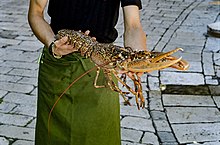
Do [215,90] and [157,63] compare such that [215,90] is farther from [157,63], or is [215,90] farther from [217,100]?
[157,63]

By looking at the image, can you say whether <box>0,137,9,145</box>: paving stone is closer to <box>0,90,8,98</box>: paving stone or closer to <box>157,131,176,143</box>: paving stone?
<box>0,90,8,98</box>: paving stone

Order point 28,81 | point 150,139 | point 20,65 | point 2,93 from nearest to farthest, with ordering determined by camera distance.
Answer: point 150,139
point 2,93
point 28,81
point 20,65

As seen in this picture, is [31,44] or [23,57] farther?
[31,44]

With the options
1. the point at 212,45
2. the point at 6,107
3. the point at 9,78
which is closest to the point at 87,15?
the point at 6,107

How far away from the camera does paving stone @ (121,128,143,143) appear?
159 inches

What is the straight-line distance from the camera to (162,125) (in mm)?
4293

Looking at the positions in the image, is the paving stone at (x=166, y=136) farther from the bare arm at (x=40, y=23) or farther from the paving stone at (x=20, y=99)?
the bare arm at (x=40, y=23)

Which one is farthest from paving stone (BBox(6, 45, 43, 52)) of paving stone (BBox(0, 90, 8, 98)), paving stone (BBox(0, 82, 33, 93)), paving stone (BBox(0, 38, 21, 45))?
paving stone (BBox(0, 90, 8, 98))

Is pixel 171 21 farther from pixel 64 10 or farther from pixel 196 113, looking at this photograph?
pixel 64 10

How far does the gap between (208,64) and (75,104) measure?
3516mm

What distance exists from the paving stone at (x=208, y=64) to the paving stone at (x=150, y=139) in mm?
1660

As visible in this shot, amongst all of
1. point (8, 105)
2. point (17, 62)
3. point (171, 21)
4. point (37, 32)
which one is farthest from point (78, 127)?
point (171, 21)

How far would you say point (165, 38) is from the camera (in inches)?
265

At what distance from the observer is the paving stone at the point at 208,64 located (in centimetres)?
549
